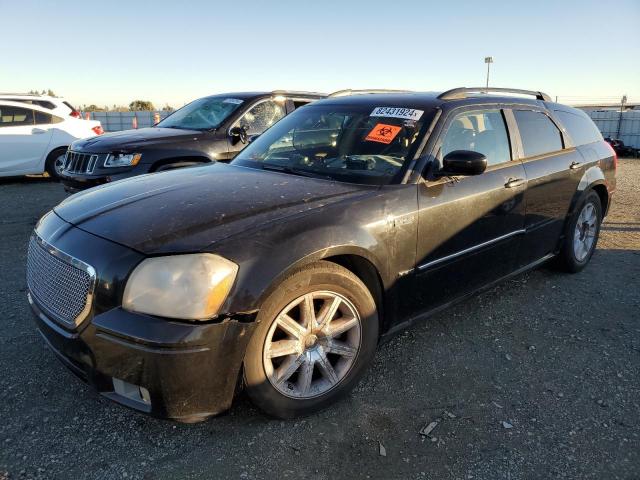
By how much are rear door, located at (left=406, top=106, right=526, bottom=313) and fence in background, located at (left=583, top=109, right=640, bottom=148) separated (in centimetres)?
1904

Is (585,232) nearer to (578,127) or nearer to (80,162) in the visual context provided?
(578,127)

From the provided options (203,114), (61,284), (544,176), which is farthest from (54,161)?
(544,176)

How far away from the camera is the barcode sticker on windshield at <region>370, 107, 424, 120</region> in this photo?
327cm

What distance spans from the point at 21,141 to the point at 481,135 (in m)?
9.13

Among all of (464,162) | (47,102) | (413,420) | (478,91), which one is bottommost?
(413,420)

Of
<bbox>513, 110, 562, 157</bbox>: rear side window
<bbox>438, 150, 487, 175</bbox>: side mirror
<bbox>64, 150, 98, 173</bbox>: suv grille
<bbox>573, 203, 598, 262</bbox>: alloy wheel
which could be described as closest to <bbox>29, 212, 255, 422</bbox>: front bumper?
<bbox>438, 150, 487, 175</bbox>: side mirror

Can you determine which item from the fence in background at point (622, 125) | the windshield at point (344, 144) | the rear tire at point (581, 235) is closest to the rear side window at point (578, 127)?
the rear tire at point (581, 235)

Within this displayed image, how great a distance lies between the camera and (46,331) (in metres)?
2.43

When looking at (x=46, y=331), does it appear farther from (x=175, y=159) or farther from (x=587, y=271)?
(x=587, y=271)

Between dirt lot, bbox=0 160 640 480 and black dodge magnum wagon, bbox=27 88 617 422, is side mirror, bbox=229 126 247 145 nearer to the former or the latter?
black dodge magnum wagon, bbox=27 88 617 422

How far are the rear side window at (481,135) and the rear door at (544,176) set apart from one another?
216 millimetres

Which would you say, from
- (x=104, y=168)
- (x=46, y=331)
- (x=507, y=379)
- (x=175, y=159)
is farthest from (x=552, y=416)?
(x=104, y=168)

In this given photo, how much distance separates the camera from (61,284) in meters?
2.35

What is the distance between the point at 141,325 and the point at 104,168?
13.9ft
